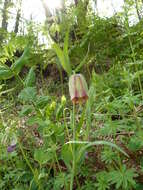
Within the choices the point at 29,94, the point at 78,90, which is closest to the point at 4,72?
the point at 29,94

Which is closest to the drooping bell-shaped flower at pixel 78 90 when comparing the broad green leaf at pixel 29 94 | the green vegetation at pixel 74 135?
the green vegetation at pixel 74 135

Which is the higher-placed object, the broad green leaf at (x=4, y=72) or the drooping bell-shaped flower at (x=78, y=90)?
the broad green leaf at (x=4, y=72)

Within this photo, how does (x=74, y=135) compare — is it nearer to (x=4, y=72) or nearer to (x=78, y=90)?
(x=78, y=90)

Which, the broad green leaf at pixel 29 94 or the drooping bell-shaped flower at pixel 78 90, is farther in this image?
the broad green leaf at pixel 29 94

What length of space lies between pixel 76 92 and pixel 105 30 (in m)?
1.64

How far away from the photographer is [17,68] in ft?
2.85

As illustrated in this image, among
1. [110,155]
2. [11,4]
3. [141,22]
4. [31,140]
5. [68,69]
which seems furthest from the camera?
[11,4]

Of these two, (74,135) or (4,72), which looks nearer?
(74,135)

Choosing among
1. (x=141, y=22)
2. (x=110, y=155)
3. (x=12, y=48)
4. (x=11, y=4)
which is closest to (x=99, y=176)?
(x=110, y=155)

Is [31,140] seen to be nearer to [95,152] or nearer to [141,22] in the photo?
[95,152]

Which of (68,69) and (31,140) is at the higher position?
(68,69)

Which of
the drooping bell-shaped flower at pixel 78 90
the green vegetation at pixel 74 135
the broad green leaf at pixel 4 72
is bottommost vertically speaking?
the green vegetation at pixel 74 135

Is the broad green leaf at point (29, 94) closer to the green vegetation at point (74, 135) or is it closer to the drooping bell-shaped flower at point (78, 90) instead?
the green vegetation at point (74, 135)

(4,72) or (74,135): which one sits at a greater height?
(4,72)
